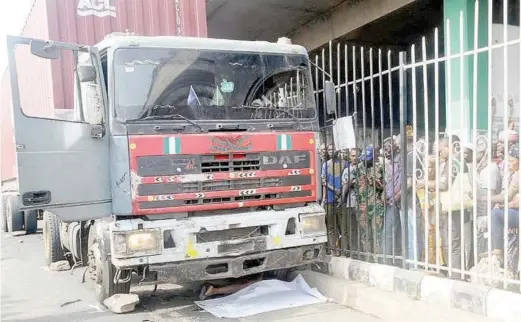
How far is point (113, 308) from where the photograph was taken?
4.66m

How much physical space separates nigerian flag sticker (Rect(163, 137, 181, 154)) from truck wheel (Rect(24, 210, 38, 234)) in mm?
8578

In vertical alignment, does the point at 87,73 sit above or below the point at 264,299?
above

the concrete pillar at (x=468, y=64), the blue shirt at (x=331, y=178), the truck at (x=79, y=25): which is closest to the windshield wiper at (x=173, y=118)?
A: the truck at (x=79, y=25)

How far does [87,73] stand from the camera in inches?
173

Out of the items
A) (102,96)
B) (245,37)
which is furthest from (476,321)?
(245,37)

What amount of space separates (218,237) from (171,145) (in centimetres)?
97

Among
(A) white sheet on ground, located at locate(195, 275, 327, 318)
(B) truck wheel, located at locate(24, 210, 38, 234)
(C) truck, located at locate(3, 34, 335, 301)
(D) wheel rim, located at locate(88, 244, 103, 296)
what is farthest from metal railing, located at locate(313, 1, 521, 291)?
(B) truck wheel, located at locate(24, 210, 38, 234)

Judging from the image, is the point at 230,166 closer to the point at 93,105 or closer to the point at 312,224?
the point at 312,224

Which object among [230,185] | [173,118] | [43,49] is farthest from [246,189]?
[43,49]

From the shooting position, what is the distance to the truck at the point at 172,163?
429 centimetres

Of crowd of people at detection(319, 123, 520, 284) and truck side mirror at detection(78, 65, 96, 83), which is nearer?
crowd of people at detection(319, 123, 520, 284)

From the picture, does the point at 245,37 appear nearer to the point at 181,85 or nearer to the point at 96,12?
the point at 96,12

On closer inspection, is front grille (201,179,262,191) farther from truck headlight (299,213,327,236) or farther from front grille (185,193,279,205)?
truck headlight (299,213,327,236)

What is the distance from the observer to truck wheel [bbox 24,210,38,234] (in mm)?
11698
